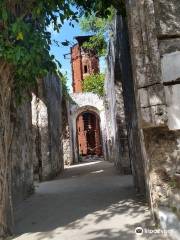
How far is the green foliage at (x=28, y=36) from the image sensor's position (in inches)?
168

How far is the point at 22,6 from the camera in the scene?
4.73 meters

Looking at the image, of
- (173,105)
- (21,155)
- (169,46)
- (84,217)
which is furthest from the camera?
(21,155)

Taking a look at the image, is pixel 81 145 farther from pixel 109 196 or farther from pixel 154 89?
pixel 154 89

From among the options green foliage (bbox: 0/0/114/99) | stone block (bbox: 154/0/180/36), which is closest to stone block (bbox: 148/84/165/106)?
stone block (bbox: 154/0/180/36)

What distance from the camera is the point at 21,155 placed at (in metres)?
7.45

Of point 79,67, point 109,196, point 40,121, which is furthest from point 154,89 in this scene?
point 79,67

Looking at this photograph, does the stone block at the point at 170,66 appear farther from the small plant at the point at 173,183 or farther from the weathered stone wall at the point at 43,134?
the weathered stone wall at the point at 43,134

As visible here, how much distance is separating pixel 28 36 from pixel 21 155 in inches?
140

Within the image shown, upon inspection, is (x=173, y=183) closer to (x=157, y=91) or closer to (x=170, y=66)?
(x=157, y=91)

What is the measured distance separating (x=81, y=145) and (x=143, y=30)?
112 ft

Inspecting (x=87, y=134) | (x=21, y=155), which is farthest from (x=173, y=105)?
(x=87, y=134)

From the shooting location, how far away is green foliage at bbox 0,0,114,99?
14.0 feet

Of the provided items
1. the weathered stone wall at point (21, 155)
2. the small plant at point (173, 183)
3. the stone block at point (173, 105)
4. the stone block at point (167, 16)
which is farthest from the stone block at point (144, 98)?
the weathered stone wall at point (21, 155)

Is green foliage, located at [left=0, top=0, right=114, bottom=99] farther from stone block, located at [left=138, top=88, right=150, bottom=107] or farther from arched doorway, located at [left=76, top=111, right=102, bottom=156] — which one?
arched doorway, located at [left=76, top=111, right=102, bottom=156]
